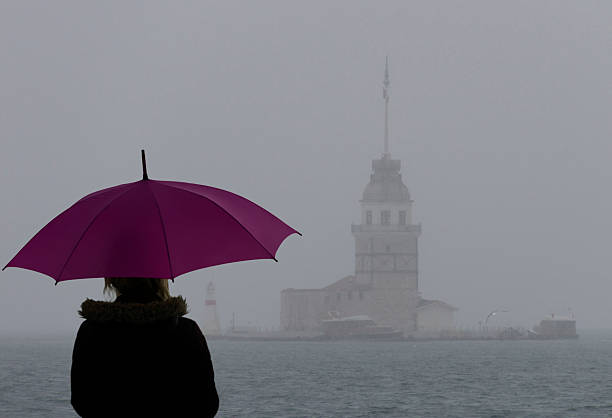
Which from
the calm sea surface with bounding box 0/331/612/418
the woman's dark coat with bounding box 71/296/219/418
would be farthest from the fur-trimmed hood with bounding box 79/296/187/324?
the calm sea surface with bounding box 0/331/612/418

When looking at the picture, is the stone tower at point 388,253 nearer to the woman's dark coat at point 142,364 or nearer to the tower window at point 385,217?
the tower window at point 385,217

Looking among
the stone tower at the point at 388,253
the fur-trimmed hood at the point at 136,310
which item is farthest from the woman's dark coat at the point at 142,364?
the stone tower at the point at 388,253

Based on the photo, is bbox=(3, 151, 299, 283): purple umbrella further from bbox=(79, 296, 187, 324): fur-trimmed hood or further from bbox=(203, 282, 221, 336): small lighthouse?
bbox=(203, 282, 221, 336): small lighthouse

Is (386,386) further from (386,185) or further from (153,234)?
(386,185)

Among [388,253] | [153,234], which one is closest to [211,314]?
[388,253]

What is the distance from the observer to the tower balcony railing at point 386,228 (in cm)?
11750

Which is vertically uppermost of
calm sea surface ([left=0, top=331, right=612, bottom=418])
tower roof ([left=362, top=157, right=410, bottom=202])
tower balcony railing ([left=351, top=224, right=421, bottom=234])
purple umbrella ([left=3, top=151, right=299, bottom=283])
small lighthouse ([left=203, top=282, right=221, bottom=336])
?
tower roof ([left=362, top=157, right=410, bottom=202])

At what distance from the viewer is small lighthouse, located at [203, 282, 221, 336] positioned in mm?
126000

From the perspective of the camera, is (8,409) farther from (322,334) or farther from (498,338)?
(498,338)

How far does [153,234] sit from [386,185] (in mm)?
116068

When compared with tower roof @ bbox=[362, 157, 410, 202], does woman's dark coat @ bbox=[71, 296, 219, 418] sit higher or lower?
lower

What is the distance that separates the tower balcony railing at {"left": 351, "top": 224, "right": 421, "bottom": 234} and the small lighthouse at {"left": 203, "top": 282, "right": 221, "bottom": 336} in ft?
53.8

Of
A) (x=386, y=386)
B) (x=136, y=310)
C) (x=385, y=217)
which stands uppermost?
(x=385, y=217)

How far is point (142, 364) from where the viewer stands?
164 inches
